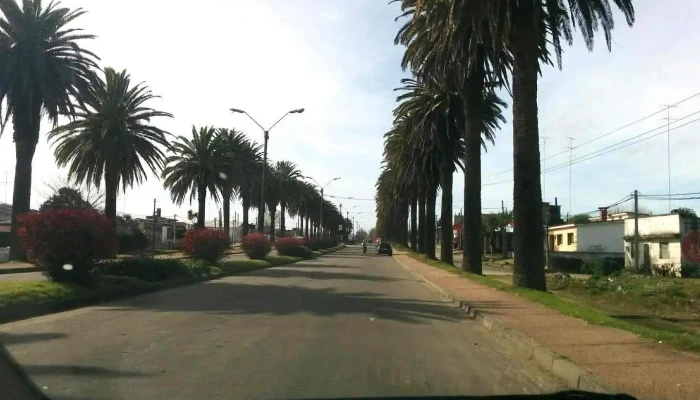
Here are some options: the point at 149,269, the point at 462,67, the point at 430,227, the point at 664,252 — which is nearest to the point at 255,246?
the point at 430,227

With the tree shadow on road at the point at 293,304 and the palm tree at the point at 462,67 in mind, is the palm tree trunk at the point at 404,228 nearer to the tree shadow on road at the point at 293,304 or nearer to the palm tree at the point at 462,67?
the palm tree at the point at 462,67

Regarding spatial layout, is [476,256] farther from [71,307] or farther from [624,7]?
[71,307]

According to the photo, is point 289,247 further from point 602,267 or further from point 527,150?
point 527,150

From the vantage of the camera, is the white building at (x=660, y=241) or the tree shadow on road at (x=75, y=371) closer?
the tree shadow on road at (x=75, y=371)

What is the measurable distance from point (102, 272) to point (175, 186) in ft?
96.1

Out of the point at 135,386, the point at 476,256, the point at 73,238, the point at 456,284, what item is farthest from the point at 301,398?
the point at 476,256

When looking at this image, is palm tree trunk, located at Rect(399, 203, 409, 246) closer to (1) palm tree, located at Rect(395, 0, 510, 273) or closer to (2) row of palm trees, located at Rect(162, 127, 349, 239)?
(2) row of palm trees, located at Rect(162, 127, 349, 239)

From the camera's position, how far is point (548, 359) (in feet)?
30.5

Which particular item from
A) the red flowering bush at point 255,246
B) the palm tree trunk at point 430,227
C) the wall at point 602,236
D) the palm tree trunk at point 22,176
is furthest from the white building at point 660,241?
the palm tree trunk at point 22,176

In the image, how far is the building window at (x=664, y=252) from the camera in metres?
48.2

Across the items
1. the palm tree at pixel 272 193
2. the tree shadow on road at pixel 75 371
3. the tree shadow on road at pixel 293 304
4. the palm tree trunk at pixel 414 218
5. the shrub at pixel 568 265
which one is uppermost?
the palm tree at pixel 272 193

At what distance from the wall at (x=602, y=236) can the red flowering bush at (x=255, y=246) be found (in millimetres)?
35134

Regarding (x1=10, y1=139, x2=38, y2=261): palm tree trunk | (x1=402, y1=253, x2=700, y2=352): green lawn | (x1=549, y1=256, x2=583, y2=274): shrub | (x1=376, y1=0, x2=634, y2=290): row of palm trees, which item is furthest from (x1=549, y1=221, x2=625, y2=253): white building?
(x1=10, y1=139, x2=38, y2=261): palm tree trunk

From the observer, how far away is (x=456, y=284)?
24.6m
